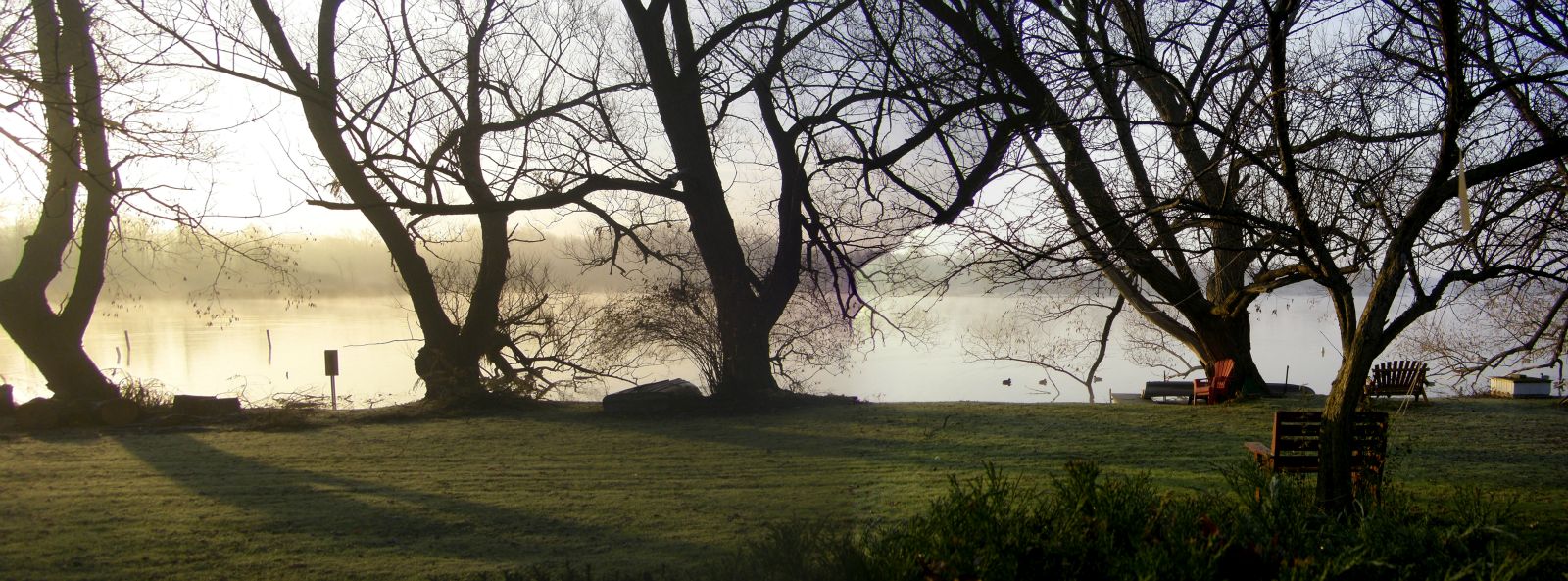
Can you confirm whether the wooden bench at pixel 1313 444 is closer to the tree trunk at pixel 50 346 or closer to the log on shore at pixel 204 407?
the log on shore at pixel 204 407

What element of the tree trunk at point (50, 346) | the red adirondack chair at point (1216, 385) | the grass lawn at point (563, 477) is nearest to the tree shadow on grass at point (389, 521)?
the grass lawn at point (563, 477)

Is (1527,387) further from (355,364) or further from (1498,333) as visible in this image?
(355,364)

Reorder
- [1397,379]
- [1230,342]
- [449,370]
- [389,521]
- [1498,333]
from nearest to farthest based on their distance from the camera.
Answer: [389,521], [1397,379], [449,370], [1230,342], [1498,333]

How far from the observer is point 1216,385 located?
14.7m

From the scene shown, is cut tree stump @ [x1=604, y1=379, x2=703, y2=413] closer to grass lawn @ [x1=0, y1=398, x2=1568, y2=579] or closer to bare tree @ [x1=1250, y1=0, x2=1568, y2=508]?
grass lawn @ [x1=0, y1=398, x2=1568, y2=579]

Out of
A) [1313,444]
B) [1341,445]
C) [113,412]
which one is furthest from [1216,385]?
[113,412]

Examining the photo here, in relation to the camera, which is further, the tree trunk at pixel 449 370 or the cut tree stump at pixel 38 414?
the tree trunk at pixel 449 370

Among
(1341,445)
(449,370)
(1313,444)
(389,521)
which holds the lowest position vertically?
(389,521)

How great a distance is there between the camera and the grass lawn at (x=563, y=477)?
5.87 m

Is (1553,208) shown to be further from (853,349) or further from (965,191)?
(853,349)

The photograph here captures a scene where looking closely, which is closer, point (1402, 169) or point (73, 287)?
point (1402, 169)

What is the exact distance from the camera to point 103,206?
12.8 meters

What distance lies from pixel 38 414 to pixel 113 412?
2.48 feet

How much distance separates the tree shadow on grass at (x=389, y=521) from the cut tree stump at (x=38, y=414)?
3708 millimetres
